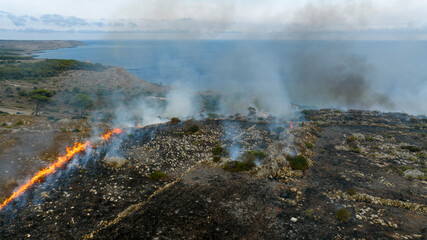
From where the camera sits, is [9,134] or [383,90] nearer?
[9,134]

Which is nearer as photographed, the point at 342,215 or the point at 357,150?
the point at 342,215

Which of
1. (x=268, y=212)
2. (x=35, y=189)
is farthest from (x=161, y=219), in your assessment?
(x=35, y=189)

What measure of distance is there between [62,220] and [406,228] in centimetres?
2512

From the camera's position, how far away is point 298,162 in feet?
89.6

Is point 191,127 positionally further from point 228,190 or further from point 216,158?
point 228,190

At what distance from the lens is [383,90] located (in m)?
86.4

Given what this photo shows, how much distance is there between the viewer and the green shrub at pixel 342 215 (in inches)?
730

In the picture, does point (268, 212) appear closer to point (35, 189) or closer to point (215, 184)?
point (215, 184)

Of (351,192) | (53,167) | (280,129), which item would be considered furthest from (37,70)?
(351,192)

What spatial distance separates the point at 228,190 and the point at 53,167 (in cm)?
1736

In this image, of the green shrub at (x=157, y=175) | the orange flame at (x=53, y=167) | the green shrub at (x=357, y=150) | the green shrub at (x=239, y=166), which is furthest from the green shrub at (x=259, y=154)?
the orange flame at (x=53, y=167)

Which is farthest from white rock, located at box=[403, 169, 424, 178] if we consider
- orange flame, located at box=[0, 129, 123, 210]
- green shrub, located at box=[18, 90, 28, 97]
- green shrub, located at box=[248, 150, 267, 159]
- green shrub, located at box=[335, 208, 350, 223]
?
green shrub, located at box=[18, 90, 28, 97]

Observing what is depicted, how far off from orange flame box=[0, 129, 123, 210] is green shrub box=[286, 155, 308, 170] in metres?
22.8

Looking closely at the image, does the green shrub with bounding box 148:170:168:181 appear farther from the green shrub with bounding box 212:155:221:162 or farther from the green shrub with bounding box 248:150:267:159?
the green shrub with bounding box 248:150:267:159
